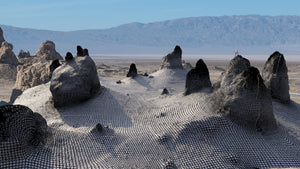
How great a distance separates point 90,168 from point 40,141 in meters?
1.17

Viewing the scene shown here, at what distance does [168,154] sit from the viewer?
7156 millimetres

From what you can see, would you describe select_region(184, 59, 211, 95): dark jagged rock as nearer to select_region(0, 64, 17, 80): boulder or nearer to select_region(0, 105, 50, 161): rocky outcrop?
select_region(0, 105, 50, 161): rocky outcrop

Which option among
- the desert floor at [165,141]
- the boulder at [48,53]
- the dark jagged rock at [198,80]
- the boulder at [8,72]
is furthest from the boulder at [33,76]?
the boulder at [48,53]

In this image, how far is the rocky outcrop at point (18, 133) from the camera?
6070 millimetres

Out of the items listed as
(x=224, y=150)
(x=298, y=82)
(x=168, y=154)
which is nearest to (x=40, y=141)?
(x=168, y=154)

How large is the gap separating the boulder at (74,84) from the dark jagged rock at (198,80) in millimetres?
3122

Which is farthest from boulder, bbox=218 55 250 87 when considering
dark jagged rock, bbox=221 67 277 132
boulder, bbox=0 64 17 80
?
boulder, bbox=0 64 17 80

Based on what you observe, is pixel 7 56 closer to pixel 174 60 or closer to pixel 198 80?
pixel 174 60

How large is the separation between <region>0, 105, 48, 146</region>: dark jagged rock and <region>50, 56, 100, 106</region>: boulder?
3644 mm

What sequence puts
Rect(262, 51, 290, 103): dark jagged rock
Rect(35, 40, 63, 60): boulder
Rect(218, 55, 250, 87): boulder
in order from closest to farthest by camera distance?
Rect(218, 55, 250, 87): boulder, Rect(262, 51, 290, 103): dark jagged rock, Rect(35, 40, 63, 60): boulder

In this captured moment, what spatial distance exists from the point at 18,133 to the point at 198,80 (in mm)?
5400

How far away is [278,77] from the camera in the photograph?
10.6 meters

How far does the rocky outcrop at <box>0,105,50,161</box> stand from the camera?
19.9 feet

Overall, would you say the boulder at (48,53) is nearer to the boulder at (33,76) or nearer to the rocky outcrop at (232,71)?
the boulder at (33,76)
